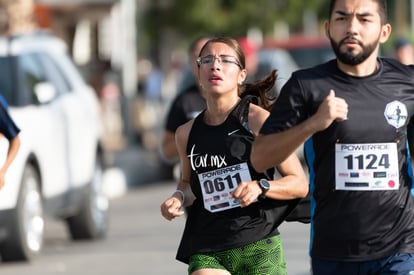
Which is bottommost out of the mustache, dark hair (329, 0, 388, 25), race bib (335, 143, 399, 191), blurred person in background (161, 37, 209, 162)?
blurred person in background (161, 37, 209, 162)

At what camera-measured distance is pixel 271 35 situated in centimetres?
5225

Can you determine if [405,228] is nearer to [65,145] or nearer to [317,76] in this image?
[317,76]

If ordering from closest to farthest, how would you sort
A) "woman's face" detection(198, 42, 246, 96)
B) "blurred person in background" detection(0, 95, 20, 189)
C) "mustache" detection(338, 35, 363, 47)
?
"mustache" detection(338, 35, 363, 47)
"woman's face" detection(198, 42, 246, 96)
"blurred person in background" detection(0, 95, 20, 189)

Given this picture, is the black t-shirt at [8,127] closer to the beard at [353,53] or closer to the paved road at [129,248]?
the paved road at [129,248]

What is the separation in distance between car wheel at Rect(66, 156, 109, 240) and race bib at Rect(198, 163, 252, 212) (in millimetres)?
7370

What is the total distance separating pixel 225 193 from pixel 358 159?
1.06 metres

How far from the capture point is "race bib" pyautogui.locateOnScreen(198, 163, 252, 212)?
632 cm

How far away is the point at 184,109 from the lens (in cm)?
978

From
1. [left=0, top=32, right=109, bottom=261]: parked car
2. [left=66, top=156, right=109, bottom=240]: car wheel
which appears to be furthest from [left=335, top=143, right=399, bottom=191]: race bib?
[left=66, top=156, right=109, bottom=240]: car wheel

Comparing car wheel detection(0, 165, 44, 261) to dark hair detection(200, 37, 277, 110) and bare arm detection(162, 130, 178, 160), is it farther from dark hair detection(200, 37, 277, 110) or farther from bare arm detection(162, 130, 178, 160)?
dark hair detection(200, 37, 277, 110)

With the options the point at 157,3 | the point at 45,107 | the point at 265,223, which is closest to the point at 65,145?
the point at 45,107

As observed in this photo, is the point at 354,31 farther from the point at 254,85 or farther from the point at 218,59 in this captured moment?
the point at 254,85

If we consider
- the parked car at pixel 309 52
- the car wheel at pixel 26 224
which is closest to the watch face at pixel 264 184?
the car wheel at pixel 26 224

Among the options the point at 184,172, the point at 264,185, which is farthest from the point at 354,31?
the point at 184,172
